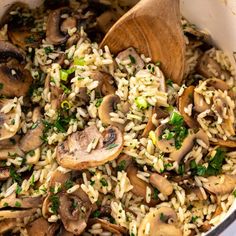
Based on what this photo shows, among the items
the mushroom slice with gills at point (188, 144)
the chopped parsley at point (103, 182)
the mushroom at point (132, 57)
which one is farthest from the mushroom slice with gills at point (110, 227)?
the mushroom at point (132, 57)

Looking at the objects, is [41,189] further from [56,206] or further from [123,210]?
[123,210]

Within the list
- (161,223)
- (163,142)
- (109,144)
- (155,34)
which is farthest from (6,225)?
(155,34)

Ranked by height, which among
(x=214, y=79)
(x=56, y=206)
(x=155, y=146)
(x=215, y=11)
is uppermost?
(x=215, y=11)

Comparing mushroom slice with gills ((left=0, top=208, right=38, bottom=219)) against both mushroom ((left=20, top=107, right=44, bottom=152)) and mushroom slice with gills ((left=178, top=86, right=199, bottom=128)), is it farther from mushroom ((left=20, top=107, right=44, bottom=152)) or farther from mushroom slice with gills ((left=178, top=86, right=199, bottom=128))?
mushroom slice with gills ((left=178, top=86, right=199, bottom=128))

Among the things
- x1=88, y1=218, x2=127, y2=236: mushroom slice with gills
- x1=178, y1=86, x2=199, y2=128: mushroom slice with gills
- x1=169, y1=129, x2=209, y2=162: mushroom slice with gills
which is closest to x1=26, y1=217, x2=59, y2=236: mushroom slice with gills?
x1=88, y1=218, x2=127, y2=236: mushroom slice with gills

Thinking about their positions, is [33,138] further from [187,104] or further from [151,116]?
[187,104]

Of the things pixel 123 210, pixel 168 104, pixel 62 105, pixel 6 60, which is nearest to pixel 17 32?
pixel 6 60

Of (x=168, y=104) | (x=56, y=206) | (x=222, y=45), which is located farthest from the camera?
(x=222, y=45)
